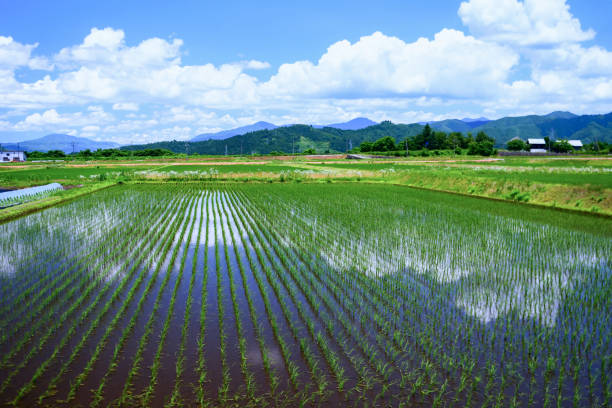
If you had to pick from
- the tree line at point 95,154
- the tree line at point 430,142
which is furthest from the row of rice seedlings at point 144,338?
the tree line at point 430,142

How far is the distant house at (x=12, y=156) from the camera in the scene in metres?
93.6

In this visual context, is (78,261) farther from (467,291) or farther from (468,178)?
(468,178)

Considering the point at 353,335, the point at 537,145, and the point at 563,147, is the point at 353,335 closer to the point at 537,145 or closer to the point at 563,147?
the point at 563,147

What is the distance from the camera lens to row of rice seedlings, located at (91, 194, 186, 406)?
4.27m

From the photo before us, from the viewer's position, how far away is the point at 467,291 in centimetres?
704

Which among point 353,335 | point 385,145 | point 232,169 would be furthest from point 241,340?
point 385,145

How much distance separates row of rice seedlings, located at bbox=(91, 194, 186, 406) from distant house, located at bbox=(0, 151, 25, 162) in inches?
3824

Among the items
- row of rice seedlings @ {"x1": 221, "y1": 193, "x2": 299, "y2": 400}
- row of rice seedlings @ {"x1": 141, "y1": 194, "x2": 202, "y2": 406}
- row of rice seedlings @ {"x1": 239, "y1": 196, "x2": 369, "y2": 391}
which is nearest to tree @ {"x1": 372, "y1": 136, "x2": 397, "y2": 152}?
row of rice seedlings @ {"x1": 239, "y1": 196, "x2": 369, "y2": 391}

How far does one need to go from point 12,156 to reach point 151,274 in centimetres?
10733

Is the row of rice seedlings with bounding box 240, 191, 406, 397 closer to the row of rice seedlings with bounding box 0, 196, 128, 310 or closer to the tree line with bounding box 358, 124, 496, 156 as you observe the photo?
the row of rice seedlings with bounding box 0, 196, 128, 310

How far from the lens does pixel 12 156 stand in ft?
309

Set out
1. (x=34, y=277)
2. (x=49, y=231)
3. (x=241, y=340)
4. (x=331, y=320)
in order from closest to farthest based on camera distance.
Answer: (x=241, y=340) < (x=331, y=320) < (x=34, y=277) < (x=49, y=231)

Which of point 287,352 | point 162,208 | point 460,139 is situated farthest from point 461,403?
point 460,139

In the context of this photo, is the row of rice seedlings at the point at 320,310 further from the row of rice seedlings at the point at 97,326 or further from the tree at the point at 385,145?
the tree at the point at 385,145
